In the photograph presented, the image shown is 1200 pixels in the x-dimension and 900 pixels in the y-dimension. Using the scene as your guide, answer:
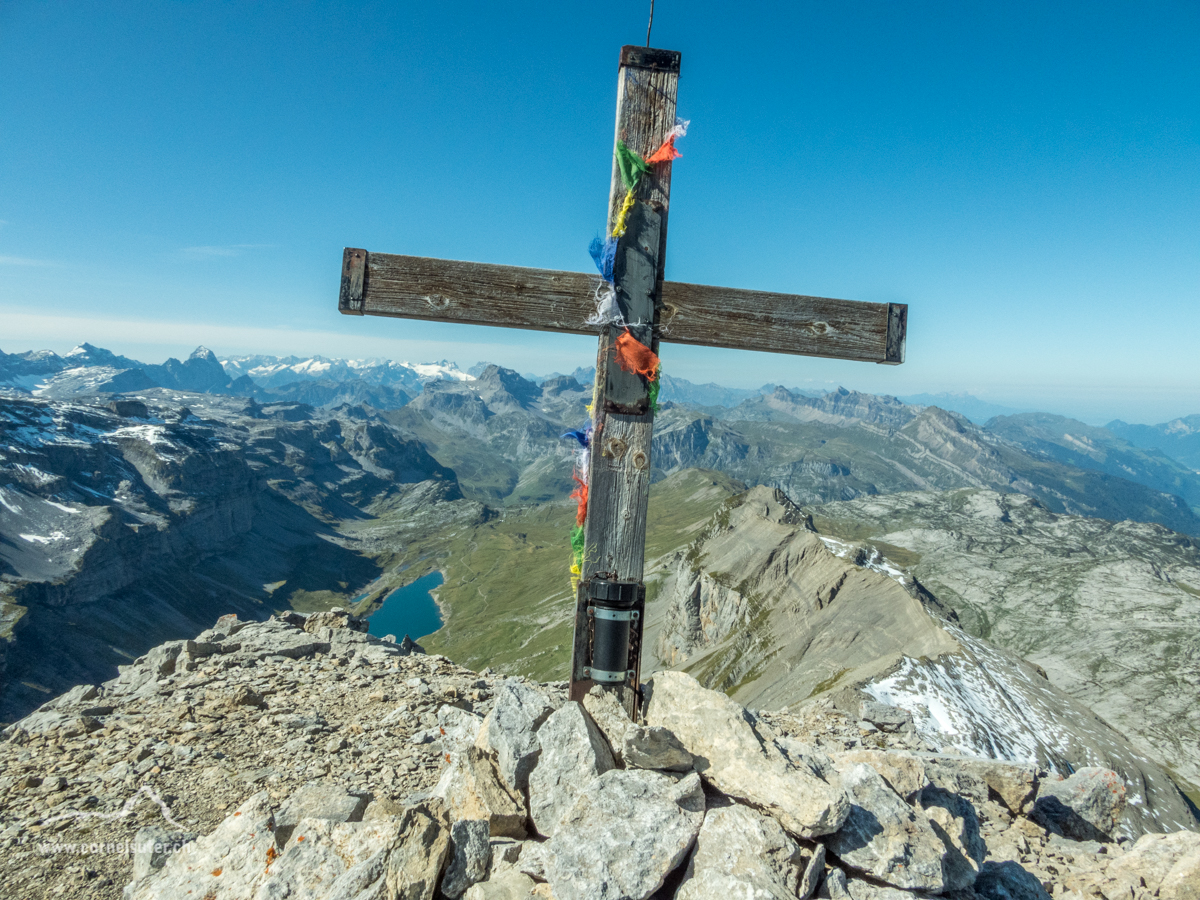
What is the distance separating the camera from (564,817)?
14.9ft

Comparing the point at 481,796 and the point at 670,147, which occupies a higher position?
the point at 670,147

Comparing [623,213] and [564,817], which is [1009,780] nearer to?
[564,817]

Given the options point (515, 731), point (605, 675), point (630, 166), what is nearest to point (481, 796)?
point (515, 731)

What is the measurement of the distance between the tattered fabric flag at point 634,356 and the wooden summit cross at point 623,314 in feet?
0.22

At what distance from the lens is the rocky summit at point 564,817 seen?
4.23m

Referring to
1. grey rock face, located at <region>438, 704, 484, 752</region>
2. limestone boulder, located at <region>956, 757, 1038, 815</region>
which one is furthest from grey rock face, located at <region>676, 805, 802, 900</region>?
limestone boulder, located at <region>956, 757, 1038, 815</region>

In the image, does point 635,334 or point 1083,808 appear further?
point 1083,808

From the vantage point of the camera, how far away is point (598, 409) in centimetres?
505

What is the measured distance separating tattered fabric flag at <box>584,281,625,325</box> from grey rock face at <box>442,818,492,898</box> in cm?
406

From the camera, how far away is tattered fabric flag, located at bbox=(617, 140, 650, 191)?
15.8 feet

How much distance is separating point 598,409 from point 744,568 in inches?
4107

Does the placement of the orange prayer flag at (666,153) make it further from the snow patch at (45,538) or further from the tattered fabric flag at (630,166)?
the snow patch at (45,538)

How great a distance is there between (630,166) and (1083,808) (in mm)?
10231

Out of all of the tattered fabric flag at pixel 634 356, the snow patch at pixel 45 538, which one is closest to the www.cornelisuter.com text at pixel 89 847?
the tattered fabric flag at pixel 634 356
